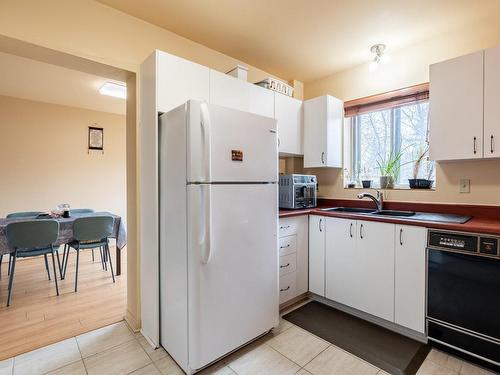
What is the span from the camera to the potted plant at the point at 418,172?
245 centimetres

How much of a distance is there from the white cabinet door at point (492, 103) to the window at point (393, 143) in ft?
1.96

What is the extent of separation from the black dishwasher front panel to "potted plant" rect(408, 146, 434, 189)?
851 millimetres

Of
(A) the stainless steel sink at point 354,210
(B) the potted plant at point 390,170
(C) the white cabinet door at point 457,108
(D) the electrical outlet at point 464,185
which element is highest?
(C) the white cabinet door at point 457,108

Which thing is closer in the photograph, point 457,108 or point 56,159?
point 457,108

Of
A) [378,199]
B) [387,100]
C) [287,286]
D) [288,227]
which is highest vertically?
[387,100]

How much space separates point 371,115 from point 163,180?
2.37 meters

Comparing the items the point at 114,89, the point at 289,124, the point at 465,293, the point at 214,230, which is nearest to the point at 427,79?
the point at 289,124

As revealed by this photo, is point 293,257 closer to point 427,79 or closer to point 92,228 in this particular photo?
point 427,79

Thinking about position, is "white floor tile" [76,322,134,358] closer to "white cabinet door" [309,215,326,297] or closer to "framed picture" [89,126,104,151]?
"white cabinet door" [309,215,326,297]

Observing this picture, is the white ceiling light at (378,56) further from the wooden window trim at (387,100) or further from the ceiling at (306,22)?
the wooden window trim at (387,100)

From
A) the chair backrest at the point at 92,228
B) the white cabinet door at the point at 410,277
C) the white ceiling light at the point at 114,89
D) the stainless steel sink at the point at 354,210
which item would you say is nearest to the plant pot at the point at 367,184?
the stainless steel sink at the point at 354,210

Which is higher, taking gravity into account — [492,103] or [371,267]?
[492,103]

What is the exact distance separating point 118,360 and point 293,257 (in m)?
1.56

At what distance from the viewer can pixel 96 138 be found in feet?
16.0
